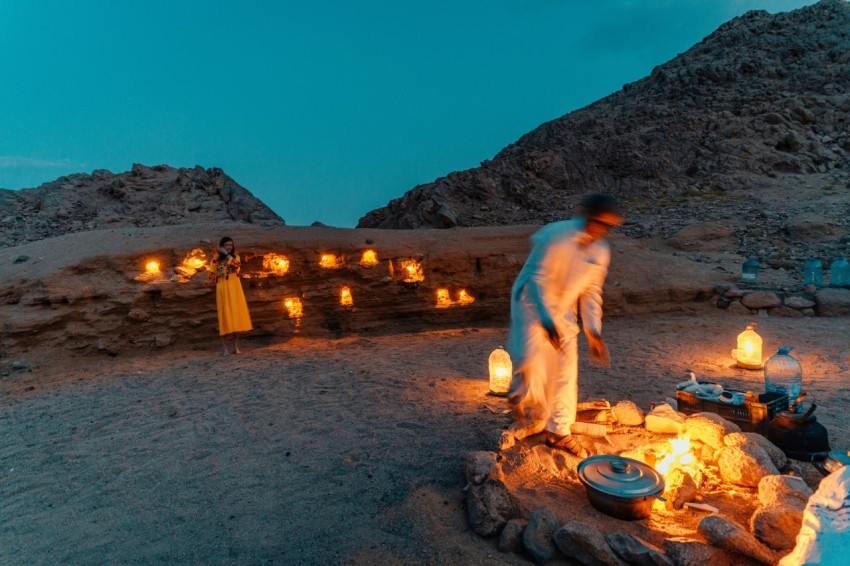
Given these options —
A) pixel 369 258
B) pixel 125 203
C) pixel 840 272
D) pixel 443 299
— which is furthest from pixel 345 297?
pixel 125 203

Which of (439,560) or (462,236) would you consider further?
(462,236)

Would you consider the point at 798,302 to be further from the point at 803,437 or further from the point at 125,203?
the point at 125,203

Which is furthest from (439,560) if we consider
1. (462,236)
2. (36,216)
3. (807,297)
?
(36,216)

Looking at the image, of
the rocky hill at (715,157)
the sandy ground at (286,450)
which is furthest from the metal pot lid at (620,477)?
the rocky hill at (715,157)

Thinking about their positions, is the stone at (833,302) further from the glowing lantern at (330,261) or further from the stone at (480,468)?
the glowing lantern at (330,261)

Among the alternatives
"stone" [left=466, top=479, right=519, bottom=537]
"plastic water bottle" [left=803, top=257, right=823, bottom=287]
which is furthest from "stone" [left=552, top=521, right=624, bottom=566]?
"plastic water bottle" [left=803, top=257, right=823, bottom=287]

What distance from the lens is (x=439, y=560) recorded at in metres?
2.53

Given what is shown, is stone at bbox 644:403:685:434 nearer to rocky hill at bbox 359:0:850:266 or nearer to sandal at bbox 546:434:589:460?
sandal at bbox 546:434:589:460

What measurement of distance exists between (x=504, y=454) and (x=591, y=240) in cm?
174

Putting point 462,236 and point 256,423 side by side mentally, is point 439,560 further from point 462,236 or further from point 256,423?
point 462,236

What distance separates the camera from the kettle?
3426 millimetres

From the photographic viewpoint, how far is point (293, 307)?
8.80 m

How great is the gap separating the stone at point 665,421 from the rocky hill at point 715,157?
453 inches

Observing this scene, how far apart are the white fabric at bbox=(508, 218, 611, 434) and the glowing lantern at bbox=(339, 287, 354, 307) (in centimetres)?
574
